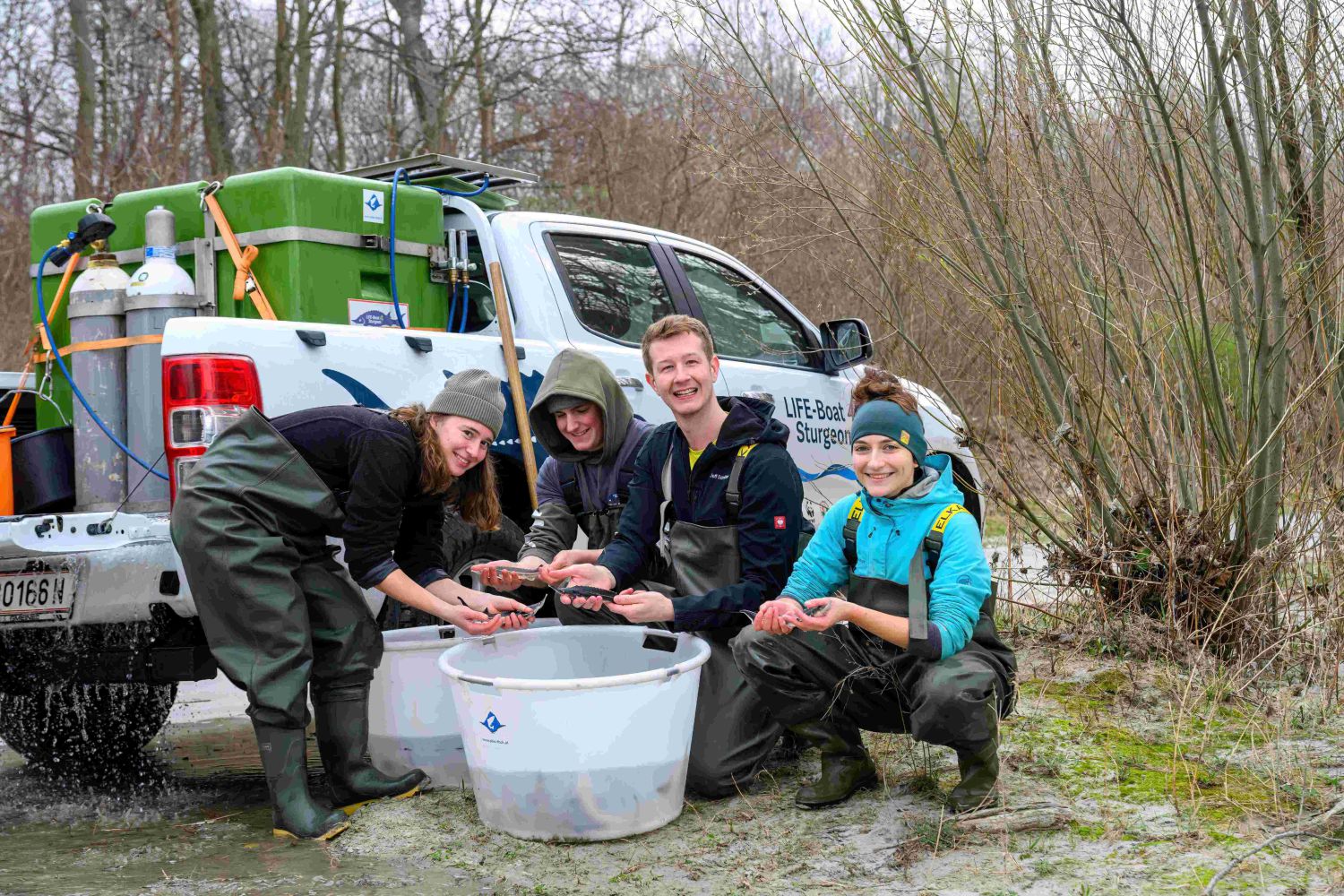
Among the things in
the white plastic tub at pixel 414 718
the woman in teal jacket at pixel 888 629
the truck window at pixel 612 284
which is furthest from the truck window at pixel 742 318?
the white plastic tub at pixel 414 718

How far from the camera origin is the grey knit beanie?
153 inches

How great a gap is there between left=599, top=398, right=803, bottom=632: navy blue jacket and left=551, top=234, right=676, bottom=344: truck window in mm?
1295

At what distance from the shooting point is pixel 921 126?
503cm

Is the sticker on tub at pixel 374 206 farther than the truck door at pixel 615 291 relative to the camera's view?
No

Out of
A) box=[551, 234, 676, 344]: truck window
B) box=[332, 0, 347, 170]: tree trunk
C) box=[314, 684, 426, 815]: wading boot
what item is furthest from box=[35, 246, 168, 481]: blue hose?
box=[332, 0, 347, 170]: tree trunk

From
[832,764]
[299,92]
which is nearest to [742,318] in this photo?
[832,764]

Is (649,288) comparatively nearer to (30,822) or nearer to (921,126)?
(921,126)

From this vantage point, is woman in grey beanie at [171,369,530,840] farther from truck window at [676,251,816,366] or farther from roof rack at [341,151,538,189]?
truck window at [676,251,816,366]

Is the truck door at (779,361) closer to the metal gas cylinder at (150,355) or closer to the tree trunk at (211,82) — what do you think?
the metal gas cylinder at (150,355)

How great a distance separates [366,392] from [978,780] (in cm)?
228

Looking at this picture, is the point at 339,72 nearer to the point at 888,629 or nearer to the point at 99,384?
the point at 99,384

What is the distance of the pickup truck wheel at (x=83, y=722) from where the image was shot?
15.5ft

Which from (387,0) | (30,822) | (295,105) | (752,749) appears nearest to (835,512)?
(752,749)

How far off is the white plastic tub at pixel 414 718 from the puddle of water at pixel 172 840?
279mm
